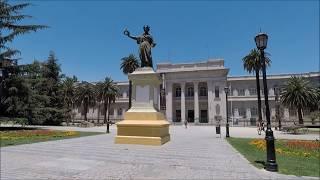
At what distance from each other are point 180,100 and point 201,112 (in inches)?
256

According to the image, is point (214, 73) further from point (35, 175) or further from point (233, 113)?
point (35, 175)

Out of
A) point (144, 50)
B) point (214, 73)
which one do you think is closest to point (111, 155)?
point (144, 50)

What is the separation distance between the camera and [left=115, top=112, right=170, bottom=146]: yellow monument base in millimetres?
14305

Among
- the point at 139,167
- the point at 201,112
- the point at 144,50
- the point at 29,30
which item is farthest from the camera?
the point at 201,112

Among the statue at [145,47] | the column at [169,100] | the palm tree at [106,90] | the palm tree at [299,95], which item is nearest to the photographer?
the statue at [145,47]

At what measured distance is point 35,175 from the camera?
7.49 meters

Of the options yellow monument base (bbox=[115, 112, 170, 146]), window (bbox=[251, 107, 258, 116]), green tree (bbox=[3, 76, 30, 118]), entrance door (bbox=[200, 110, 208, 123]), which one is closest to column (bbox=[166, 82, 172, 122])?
entrance door (bbox=[200, 110, 208, 123])

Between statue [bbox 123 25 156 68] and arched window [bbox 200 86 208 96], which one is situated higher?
arched window [bbox 200 86 208 96]

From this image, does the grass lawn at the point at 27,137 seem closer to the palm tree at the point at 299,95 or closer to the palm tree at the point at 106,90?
the palm tree at the point at 299,95

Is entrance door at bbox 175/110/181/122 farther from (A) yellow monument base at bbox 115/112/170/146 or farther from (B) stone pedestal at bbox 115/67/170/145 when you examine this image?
(A) yellow monument base at bbox 115/112/170/146

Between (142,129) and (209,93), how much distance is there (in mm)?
57757

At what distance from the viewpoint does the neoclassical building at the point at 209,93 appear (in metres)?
69.8

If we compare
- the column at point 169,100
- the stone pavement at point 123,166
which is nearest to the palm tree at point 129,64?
the column at point 169,100

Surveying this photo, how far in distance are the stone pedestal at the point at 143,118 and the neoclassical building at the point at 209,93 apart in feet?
173
